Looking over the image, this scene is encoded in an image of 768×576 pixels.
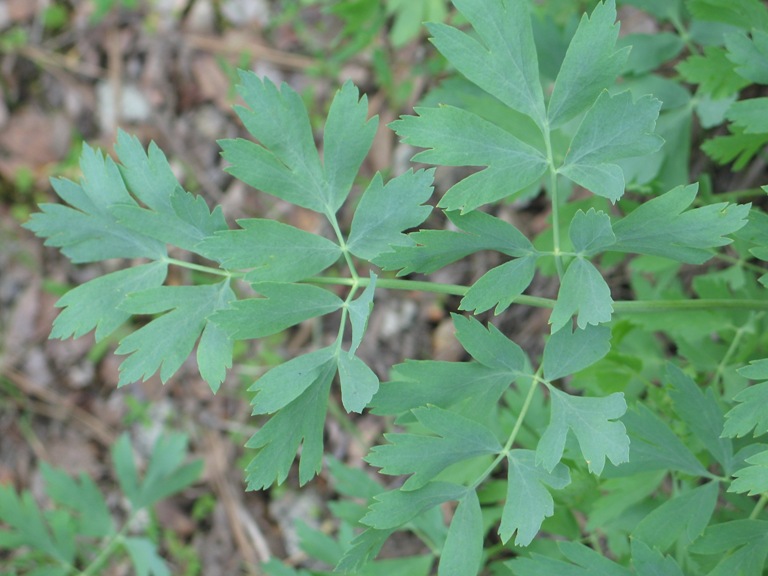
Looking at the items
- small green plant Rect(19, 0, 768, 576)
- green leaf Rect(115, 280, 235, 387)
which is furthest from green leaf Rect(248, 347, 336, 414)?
green leaf Rect(115, 280, 235, 387)

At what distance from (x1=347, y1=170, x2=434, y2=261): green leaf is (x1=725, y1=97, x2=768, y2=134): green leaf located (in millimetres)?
629

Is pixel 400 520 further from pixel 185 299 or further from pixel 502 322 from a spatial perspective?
pixel 502 322

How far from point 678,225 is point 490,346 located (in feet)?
1.27

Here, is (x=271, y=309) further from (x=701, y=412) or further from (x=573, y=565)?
(x=701, y=412)

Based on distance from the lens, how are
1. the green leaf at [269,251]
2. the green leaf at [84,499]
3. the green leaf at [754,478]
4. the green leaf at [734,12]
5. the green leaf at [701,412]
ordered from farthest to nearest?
the green leaf at [84,499]
the green leaf at [734,12]
the green leaf at [701,412]
the green leaf at [269,251]
the green leaf at [754,478]

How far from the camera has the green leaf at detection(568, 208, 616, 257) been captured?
4.13 ft

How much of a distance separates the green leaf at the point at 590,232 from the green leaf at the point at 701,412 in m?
0.32

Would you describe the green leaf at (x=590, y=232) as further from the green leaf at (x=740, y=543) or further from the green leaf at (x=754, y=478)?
the green leaf at (x=740, y=543)

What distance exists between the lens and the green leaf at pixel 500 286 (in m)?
1.30

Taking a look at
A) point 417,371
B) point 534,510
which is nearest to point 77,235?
point 417,371

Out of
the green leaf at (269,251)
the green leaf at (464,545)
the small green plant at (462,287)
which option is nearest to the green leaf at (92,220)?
the small green plant at (462,287)

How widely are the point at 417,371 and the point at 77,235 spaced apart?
76 cm

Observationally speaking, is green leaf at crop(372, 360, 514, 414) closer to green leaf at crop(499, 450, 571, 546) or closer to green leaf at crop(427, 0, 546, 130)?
green leaf at crop(499, 450, 571, 546)

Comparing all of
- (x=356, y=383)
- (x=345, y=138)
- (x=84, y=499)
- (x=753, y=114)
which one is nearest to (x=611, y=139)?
(x=753, y=114)
